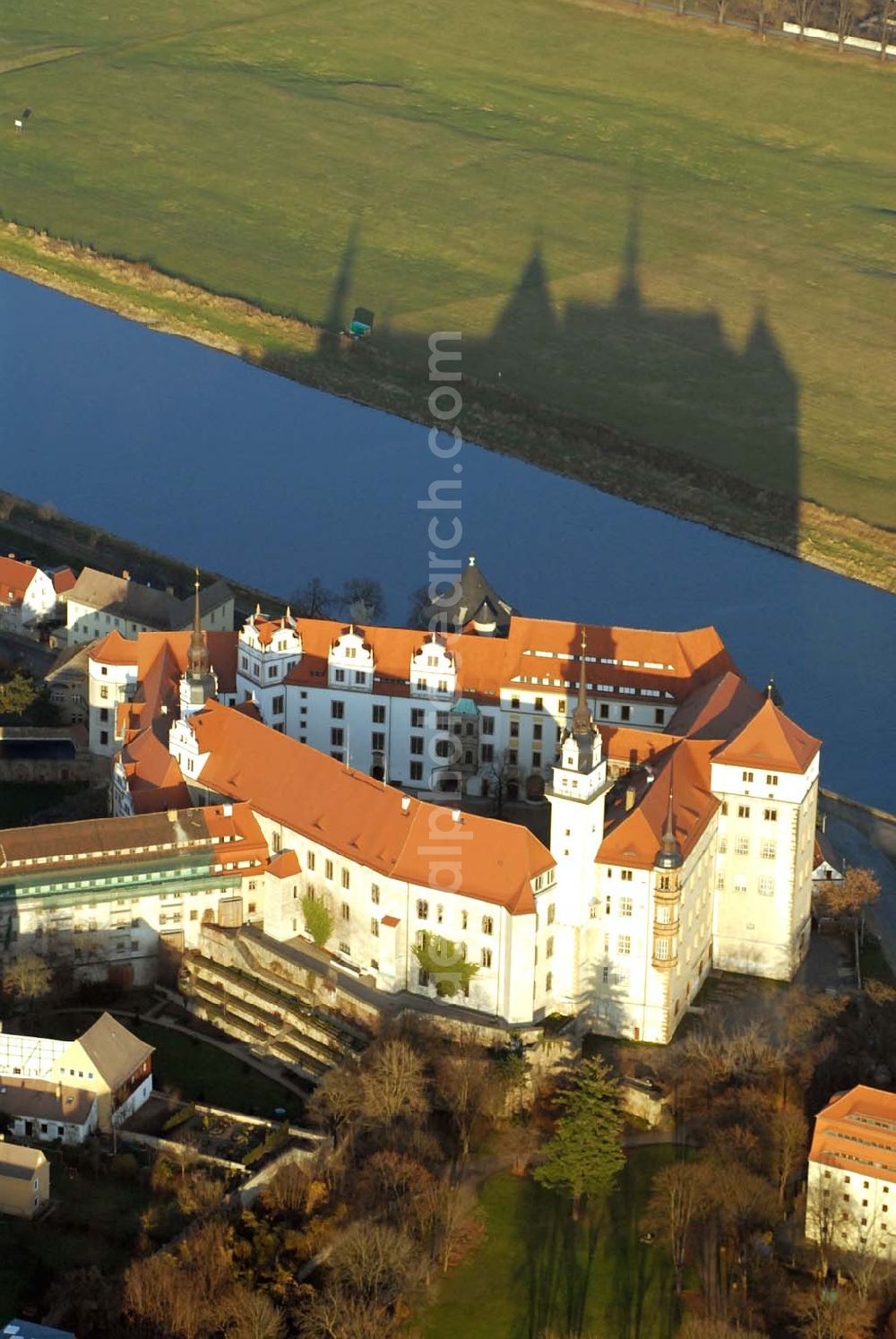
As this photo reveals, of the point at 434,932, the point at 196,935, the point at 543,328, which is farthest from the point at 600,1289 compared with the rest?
the point at 543,328

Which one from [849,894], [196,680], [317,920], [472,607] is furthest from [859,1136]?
Answer: [472,607]

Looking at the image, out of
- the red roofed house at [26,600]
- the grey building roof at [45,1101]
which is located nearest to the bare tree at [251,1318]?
the grey building roof at [45,1101]

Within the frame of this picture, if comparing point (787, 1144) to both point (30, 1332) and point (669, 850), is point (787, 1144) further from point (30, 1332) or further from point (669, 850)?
point (30, 1332)

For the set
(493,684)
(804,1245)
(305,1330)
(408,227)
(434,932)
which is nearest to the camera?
(305,1330)

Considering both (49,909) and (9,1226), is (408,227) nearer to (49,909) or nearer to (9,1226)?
(49,909)

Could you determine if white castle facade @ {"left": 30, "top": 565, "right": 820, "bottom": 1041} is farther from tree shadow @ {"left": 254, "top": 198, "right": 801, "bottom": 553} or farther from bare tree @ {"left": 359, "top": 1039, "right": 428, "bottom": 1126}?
tree shadow @ {"left": 254, "top": 198, "right": 801, "bottom": 553}

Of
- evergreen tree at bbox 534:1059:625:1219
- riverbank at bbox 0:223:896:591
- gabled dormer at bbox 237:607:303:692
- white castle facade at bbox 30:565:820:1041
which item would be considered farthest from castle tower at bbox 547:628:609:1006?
riverbank at bbox 0:223:896:591

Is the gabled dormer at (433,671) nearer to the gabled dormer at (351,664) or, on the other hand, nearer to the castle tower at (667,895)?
the gabled dormer at (351,664)
